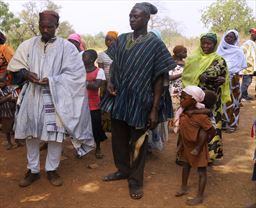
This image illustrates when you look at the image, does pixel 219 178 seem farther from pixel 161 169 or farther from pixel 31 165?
pixel 31 165

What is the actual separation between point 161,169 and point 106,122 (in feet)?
3.83

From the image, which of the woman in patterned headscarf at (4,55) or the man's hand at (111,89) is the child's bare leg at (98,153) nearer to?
the man's hand at (111,89)

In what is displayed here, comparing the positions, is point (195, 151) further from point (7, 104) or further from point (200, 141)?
point (7, 104)

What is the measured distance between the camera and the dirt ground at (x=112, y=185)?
150 inches

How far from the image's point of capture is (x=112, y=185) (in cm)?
424

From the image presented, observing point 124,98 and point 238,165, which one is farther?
point 238,165

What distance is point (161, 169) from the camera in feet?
15.7

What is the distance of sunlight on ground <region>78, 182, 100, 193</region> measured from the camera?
4.11 meters

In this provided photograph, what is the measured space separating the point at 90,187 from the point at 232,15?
3200 cm

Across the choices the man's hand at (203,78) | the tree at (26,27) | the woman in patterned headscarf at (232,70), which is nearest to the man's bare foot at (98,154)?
the man's hand at (203,78)

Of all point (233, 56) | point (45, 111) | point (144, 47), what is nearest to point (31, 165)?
point (45, 111)

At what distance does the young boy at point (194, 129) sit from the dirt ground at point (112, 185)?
0.39 metres

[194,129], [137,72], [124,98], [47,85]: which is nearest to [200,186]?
[194,129]

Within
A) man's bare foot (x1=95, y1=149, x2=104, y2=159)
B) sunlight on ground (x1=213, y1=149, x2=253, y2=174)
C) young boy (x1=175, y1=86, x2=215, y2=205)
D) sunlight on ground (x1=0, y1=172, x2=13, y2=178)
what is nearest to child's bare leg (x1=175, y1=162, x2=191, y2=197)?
young boy (x1=175, y1=86, x2=215, y2=205)
